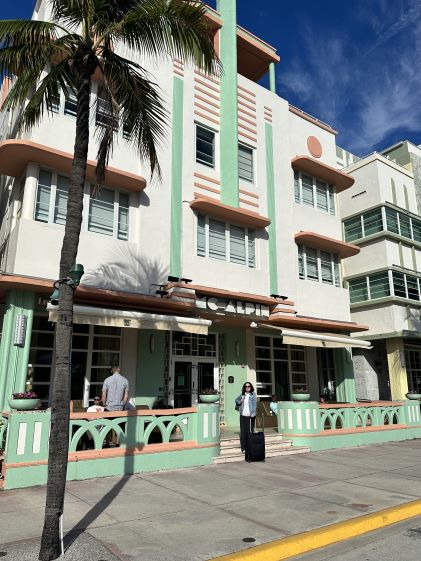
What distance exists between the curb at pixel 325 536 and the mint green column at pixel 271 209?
983 centimetres

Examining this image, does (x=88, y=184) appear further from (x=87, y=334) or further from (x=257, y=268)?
(x=257, y=268)

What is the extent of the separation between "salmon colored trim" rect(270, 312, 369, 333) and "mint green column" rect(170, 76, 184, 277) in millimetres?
3863

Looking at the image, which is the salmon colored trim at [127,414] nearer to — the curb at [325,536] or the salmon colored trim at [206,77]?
the curb at [325,536]

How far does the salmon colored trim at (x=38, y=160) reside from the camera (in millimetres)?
10922

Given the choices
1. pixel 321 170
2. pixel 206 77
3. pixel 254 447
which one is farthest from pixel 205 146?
pixel 254 447

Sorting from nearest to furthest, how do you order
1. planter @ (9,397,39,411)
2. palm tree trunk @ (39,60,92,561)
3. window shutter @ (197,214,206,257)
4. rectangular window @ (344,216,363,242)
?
palm tree trunk @ (39,60,92,561)
planter @ (9,397,39,411)
window shutter @ (197,214,206,257)
rectangular window @ (344,216,363,242)

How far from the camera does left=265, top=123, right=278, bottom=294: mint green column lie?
627 inches

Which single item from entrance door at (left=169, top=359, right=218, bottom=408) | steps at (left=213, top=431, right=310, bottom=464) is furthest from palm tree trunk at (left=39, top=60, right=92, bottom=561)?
entrance door at (left=169, top=359, right=218, bottom=408)

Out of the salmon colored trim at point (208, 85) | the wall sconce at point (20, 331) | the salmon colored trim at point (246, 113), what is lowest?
the wall sconce at point (20, 331)

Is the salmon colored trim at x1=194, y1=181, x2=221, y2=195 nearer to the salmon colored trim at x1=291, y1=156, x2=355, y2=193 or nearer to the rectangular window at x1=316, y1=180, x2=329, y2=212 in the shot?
the salmon colored trim at x1=291, y1=156, x2=355, y2=193

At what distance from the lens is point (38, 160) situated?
11422 millimetres

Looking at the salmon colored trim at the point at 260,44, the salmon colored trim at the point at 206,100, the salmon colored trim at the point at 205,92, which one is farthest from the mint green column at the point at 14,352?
the salmon colored trim at the point at 260,44

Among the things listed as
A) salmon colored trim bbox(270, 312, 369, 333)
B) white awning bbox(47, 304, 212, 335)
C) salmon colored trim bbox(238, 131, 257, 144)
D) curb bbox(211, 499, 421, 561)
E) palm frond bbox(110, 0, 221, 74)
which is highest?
salmon colored trim bbox(238, 131, 257, 144)

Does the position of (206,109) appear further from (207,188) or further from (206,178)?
(207,188)
